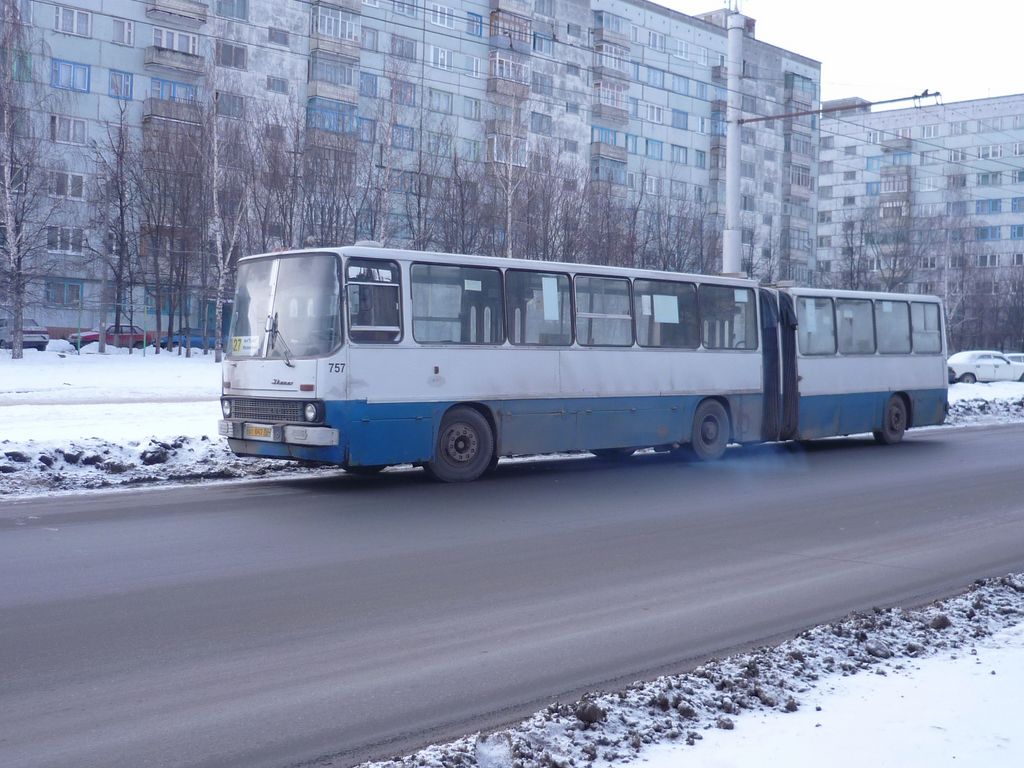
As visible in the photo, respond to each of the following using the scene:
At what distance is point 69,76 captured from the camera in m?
51.5

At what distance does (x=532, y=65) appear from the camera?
219 feet

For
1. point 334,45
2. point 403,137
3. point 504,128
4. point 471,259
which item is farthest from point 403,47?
point 471,259

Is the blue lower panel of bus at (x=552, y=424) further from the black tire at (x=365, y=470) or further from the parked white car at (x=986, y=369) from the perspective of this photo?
the parked white car at (x=986, y=369)

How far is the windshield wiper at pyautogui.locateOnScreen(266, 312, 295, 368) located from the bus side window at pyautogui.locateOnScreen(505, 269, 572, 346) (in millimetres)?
2987

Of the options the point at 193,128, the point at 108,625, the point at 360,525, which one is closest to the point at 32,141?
the point at 193,128

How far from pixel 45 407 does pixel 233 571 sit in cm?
1502

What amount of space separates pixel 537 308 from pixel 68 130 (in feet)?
141

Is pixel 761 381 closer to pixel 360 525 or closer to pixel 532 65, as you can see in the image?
pixel 360 525

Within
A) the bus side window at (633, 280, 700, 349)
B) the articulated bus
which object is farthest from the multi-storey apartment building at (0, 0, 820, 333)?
the bus side window at (633, 280, 700, 349)

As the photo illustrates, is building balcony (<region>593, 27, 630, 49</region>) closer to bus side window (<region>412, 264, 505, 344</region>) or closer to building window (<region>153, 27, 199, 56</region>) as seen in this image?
building window (<region>153, 27, 199, 56</region>)

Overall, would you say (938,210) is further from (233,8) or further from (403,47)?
(233,8)

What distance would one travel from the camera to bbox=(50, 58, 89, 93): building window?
5081 centimetres

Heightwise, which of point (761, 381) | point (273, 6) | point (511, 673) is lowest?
point (511, 673)

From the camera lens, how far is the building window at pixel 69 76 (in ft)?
Result: 167
